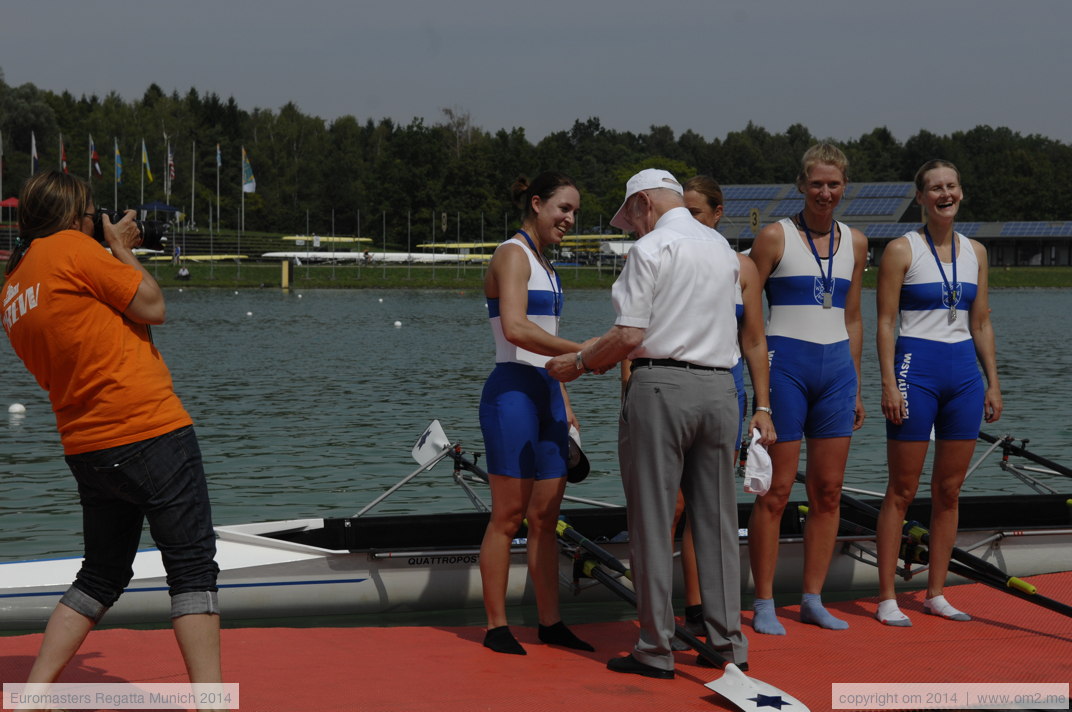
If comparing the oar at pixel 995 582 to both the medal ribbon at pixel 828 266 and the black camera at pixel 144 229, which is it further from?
the black camera at pixel 144 229

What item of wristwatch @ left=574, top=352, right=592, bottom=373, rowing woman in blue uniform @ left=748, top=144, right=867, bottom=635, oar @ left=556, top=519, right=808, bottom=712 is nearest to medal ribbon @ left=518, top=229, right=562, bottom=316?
wristwatch @ left=574, top=352, right=592, bottom=373

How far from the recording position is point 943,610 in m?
6.21

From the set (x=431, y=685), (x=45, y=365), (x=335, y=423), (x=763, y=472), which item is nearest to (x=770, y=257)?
(x=763, y=472)

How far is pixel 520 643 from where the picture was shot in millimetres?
5637

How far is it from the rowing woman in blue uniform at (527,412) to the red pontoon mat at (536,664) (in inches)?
14.1

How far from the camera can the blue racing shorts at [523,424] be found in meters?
5.31

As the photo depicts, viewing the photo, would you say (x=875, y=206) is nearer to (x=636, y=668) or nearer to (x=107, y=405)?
(x=636, y=668)

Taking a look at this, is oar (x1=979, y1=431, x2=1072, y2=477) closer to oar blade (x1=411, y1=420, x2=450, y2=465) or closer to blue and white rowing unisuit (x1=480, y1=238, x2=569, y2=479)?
oar blade (x1=411, y1=420, x2=450, y2=465)

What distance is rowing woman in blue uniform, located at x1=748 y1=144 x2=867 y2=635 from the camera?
586cm

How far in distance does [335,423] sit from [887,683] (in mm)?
14037

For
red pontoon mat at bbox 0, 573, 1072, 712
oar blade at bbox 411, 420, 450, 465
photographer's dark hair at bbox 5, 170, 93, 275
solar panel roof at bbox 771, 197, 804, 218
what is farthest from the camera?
solar panel roof at bbox 771, 197, 804, 218

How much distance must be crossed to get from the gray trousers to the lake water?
22.0ft

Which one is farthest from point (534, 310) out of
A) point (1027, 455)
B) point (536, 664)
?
point (1027, 455)

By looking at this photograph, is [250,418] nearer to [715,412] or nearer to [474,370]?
[474,370]
